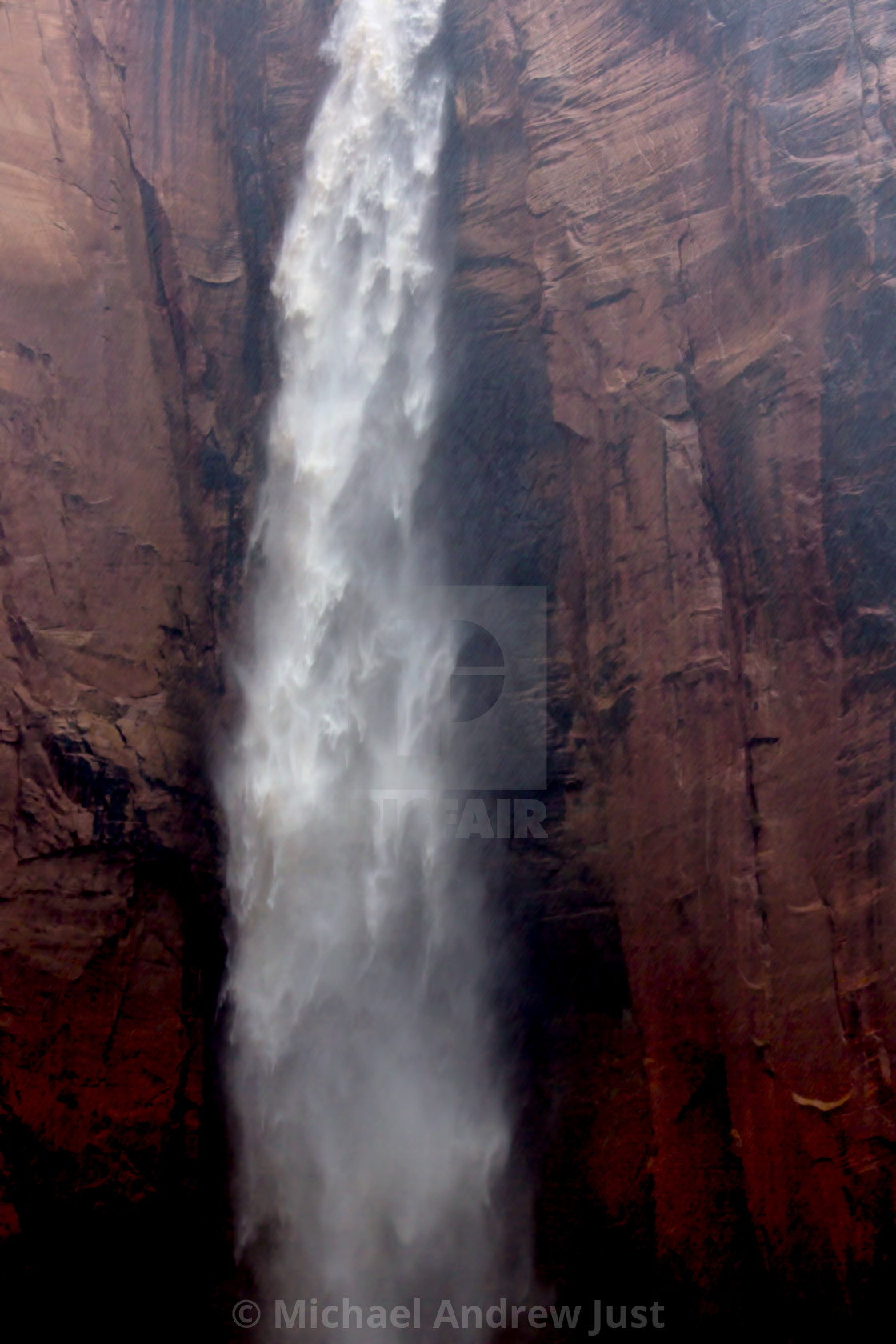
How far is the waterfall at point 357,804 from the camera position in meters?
8.19

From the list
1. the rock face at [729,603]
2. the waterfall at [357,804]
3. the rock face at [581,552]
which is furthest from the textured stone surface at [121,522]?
the rock face at [729,603]

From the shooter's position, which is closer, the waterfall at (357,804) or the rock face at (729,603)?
the rock face at (729,603)

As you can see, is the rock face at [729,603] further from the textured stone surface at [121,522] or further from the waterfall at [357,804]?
the textured stone surface at [121,522]

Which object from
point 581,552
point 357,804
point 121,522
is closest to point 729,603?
point 581,552

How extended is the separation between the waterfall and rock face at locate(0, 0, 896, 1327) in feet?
1.28

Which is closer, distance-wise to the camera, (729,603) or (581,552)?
(729,603)

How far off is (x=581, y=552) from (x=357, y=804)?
2964 millimetres

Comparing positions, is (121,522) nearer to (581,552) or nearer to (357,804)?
(357,804)

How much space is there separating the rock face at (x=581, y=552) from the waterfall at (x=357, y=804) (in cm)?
39

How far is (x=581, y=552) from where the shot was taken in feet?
27.2

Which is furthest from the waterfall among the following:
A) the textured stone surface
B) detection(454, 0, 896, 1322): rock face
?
detection(454, 0, 896, 1322): rock face

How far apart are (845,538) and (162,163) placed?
7755 millimetres

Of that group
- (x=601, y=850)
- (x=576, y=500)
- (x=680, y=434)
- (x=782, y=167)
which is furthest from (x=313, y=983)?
(x=782, y=167)

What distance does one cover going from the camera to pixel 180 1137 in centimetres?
856
